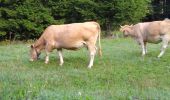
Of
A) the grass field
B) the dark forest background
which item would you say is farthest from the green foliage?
the grass field

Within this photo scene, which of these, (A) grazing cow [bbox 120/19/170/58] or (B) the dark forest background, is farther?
(B) the dark forest background

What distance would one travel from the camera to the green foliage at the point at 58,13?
29969mm

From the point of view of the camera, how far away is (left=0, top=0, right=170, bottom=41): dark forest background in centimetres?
2997

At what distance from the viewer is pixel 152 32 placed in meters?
18.9

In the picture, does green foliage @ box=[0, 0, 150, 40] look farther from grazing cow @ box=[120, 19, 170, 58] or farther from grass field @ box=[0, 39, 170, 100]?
grazing cow @ box=[120, 19, 170, 58]

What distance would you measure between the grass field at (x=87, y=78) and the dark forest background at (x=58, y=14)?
10.5 metres

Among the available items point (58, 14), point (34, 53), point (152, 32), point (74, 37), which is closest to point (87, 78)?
point (74, 37)

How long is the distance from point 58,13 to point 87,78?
1882 centimetres

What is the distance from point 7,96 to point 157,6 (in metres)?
35.6

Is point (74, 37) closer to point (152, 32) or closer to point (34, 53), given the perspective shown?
point (34, 53)

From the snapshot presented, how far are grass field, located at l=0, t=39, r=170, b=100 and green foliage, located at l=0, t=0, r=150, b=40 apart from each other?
1048 cm

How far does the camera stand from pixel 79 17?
32.9 meters

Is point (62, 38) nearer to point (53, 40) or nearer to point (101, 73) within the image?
point (53, 40)

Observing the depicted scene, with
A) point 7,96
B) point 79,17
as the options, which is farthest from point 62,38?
point 79,17
